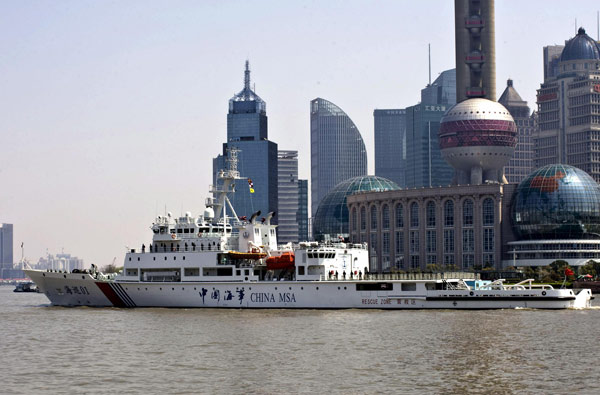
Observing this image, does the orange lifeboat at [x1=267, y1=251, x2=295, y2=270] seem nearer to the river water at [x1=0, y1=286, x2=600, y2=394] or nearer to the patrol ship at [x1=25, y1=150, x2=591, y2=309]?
the patrol ship at [x1=25, y1=150, x2=591, y2=309]

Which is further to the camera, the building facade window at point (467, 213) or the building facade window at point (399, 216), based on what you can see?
the building facade window at point (399, 216)

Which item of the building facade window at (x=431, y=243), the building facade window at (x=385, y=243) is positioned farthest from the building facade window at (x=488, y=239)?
the building facade window at (x=385, y=243)

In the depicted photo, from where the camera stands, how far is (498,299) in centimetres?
8762

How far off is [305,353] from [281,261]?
35.5m

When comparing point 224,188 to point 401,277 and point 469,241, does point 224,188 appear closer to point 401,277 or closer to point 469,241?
point 401,277

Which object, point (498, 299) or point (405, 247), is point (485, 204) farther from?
point (498, 299)

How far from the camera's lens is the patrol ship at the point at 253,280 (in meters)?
88.9

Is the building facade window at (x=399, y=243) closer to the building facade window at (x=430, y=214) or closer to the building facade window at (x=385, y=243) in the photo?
the building facade window at (x=385, y=243)

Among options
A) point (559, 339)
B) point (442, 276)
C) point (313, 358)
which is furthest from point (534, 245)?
point (313, 358)

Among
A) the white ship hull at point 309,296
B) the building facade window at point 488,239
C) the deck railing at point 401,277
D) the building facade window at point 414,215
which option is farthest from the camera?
the building facade window at point 414,215

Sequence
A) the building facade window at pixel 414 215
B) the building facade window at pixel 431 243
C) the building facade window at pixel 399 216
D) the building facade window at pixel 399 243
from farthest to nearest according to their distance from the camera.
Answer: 1. the building facade window at pixel 399 216
2. the building facade window at pixel 399 243
3. the building facade window at pixel 414 215
4. the building facade window at pixel 431 243

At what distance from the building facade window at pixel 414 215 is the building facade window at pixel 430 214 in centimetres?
269

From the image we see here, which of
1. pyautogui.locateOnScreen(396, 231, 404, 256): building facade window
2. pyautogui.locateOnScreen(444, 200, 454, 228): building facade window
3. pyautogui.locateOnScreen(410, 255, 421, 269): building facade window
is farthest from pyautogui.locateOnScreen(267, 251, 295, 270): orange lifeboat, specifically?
pyautogui.locateOnScreen(396, 231, 404, 256): building facade window

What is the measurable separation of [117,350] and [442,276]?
39.5 metres
